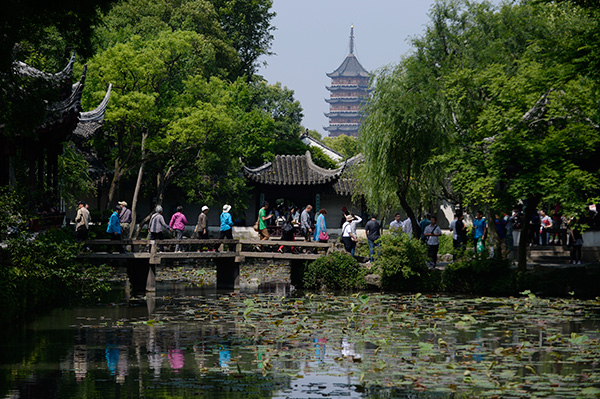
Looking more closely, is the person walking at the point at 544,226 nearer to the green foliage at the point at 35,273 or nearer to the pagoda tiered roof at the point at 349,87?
the green foliage at the point at 35,273

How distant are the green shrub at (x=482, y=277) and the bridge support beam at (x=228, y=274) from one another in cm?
609

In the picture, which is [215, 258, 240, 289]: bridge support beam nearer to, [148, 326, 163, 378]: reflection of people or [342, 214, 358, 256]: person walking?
[342, 214, 358, 256]: person walking

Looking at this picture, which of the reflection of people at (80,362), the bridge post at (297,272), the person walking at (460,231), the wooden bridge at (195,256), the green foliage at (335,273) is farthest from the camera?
the person walking at (460,231)

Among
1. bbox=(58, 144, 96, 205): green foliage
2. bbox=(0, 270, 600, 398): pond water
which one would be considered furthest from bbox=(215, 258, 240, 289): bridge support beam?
bbox=(58, 144, 96, 205): green foliage

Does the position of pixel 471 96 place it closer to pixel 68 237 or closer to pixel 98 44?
pixel 68 237

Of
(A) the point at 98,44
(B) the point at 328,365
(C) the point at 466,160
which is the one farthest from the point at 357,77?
(B) the point at 328,365

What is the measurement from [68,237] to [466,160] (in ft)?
32.3

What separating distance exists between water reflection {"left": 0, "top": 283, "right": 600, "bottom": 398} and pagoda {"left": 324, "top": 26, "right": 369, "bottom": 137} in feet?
440

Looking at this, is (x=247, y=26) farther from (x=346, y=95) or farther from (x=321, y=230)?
(x=346, y=95)

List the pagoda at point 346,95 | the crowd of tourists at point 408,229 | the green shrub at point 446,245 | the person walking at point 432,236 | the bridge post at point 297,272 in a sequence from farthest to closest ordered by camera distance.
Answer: the pagoda at point 346,95 < the green shrub at point 446,245 < the bridge post at point 297,272 < the crowd of tourists at point 408,229 < the person walking at point 432,236

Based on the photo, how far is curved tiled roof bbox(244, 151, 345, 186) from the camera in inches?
1631

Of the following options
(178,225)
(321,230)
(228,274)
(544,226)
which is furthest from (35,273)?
(544,226)

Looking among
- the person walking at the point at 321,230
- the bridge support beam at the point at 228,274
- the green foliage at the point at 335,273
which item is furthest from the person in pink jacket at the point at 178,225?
the green foliage at the point at 335,273

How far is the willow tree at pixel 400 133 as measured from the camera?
77.4ft
